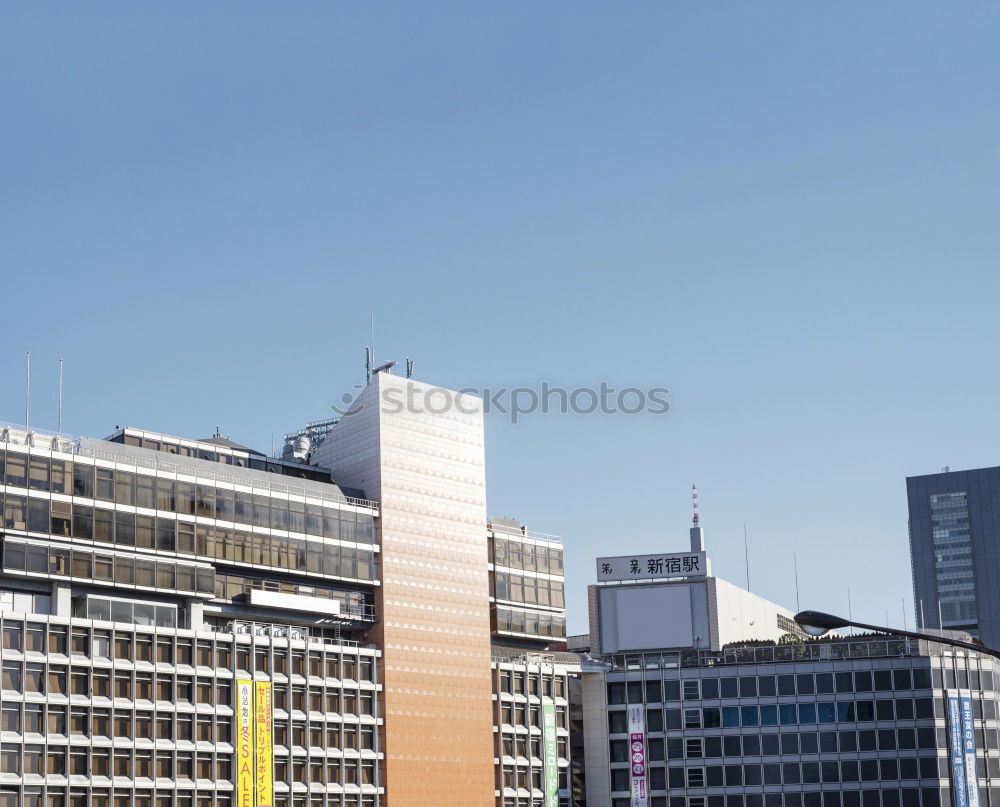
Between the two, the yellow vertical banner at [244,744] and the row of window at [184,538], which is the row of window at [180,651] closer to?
the yellow vertical banner at [244,744]

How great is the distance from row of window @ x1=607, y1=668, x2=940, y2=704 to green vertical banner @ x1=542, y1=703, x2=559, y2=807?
985 centimetres

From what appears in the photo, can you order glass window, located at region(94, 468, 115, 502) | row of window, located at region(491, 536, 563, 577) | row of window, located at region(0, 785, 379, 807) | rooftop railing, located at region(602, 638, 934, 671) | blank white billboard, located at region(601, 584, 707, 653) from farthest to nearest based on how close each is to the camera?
blank white billboard, located at region(601, 584, 707, 653), rooftop railing, located at region(602, 638, 934, 671), row of window, located at region(491, 536, 563, 577), glass window, located at region(94, 468, 115, 502), row of window, located at region(0, 785, 379, 807)

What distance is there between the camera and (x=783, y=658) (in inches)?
6127

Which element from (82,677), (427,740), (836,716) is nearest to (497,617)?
(427,740)

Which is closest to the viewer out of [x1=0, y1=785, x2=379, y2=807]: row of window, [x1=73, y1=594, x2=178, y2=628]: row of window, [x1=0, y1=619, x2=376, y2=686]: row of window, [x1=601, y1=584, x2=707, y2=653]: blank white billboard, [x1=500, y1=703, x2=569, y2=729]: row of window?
[x1=0, y1=785, x2=379, y2=807]: row of window

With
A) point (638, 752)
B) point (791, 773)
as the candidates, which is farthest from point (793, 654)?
point (638, 752)

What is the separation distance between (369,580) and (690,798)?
4403 cm

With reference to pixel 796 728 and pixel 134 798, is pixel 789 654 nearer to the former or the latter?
pixel 796 728

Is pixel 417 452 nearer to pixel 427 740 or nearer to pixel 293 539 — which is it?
pixel 293 539

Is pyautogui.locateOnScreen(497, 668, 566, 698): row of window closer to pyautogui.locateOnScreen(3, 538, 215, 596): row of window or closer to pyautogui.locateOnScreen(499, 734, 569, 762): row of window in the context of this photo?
pyautogui.locateOnScreen(499, 734, 569, 762): row of window

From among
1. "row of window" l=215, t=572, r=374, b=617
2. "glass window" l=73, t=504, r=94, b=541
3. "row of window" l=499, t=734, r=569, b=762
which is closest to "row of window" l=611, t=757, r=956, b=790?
"row of window" l=499, t=734, r=569, b=762

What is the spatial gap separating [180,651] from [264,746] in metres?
11.0

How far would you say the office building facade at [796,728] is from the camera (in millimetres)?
150875

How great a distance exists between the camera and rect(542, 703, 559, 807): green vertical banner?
148625 mm
